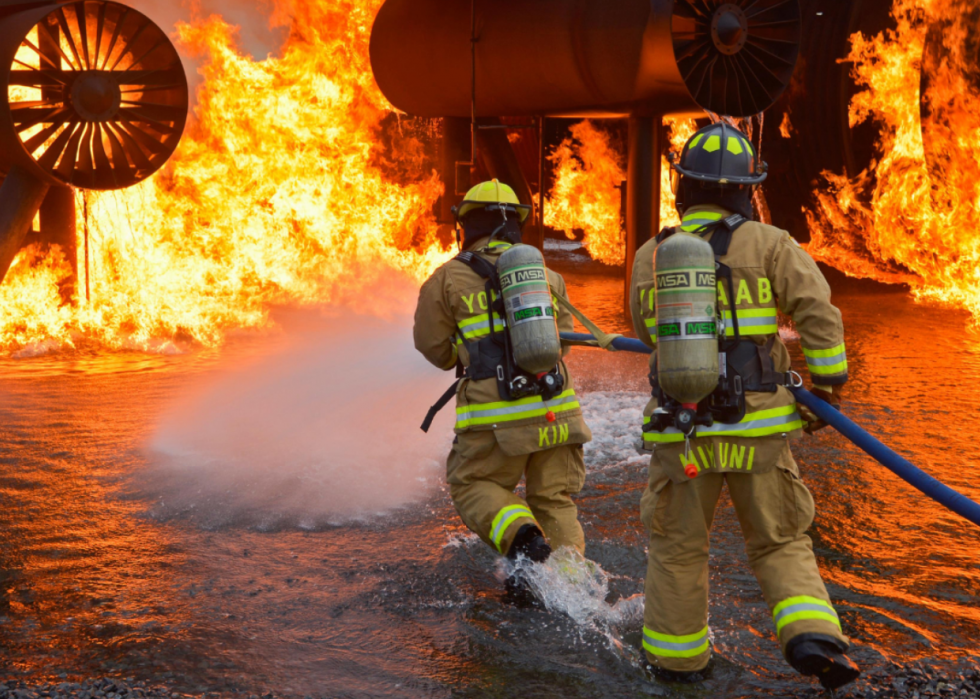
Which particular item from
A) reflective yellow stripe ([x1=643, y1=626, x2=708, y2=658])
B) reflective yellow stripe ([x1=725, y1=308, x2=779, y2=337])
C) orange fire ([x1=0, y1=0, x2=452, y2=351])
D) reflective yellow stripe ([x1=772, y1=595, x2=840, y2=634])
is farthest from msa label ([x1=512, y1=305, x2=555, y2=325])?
orange fire ([x1=0, y1=0, x2=452, y2=351])

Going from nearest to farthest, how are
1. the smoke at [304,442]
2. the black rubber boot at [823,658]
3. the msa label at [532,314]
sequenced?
the black rubber boot at [823,658]
the msa label at [532,314]
the smoke at [304,442]

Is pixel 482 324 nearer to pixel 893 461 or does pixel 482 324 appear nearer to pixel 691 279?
pixel 691 279

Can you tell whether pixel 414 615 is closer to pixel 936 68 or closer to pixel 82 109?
pixel 82 109

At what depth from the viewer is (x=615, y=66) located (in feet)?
28.6

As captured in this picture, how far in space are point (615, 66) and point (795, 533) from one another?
6.62 metres

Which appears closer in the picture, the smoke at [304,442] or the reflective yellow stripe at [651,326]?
the reflective yellow stripe at [651,326]

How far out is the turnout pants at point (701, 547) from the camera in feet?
9.66

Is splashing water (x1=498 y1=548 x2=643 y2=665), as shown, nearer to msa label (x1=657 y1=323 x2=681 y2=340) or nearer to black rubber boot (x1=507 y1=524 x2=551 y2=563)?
black rubber boot (x1=507 y1=524 x2=551 y2=563)

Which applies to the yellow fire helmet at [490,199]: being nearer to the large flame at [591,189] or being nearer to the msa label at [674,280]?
the msa label at [674,280]

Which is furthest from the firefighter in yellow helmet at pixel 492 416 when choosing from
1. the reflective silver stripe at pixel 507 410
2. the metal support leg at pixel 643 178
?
the metal support leg at pixel 643 178

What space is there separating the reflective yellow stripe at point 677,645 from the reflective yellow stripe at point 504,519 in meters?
0.77

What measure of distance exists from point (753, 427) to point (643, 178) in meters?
6.95

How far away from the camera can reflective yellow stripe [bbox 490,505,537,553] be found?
11.8ft

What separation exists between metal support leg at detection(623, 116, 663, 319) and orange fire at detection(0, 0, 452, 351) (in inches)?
130
